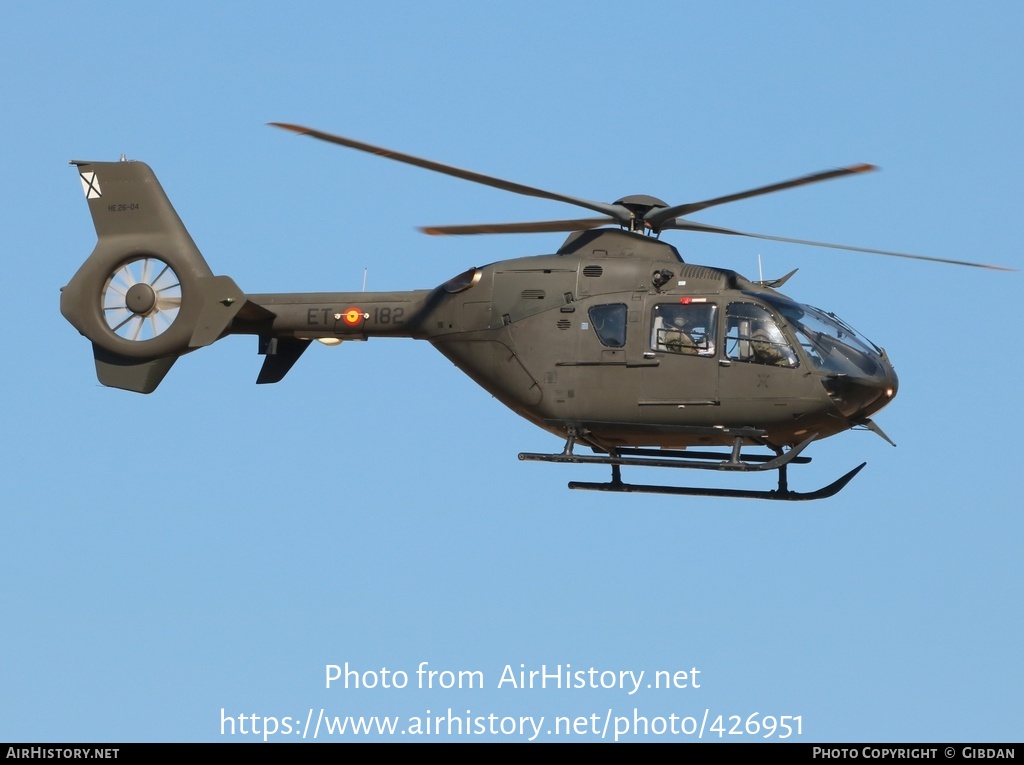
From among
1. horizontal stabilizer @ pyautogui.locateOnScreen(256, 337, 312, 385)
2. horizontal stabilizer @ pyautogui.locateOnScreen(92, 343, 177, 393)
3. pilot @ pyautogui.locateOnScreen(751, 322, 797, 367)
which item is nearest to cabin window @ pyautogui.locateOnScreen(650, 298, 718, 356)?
pilot @ pyautogui.locateOnScreen(751, 322, 797, 367)

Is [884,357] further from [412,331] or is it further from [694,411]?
[412,331]

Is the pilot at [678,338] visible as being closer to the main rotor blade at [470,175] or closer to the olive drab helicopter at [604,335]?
the olive drab helicopter at [604,335]

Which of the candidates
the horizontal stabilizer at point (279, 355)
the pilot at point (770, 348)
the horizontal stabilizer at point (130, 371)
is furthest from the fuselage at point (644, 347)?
the horizontal stabilizer at point (130, 371)

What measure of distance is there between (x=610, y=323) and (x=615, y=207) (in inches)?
61.3

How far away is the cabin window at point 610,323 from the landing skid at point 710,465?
135 centimetres

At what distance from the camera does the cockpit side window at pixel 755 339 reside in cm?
2198

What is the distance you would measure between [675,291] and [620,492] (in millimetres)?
2642

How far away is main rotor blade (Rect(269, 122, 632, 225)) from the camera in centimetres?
2131

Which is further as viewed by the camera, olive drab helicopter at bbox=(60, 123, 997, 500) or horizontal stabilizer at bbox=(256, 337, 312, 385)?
horizontal stabilizer at bbox=(256, 337, 312, 385)

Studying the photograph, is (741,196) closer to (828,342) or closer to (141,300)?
(828,342)

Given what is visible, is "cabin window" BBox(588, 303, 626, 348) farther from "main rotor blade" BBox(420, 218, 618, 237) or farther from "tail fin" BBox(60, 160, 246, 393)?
"tail fin" BBox(60, 160, 246, 393)

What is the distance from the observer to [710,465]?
22156 mm

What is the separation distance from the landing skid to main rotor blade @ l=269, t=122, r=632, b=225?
2.91 metres

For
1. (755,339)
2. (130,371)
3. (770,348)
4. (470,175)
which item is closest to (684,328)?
(755,339)
